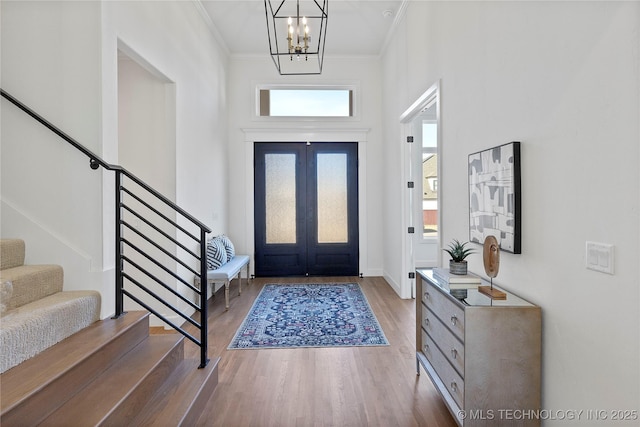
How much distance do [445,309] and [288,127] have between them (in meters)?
4.49

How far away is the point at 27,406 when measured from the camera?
4.46 ft

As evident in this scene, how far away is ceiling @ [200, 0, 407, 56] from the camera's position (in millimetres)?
4336

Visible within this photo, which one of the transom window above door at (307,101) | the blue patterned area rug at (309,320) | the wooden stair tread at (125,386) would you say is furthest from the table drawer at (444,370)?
the transom window above door at (307,101)

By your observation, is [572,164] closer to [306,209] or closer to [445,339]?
[445,339]

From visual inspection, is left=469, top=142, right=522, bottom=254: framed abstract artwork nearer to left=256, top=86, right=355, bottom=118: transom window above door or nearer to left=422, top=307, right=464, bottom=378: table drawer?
left=422, top=307, right=464, bottom=378: table drawer

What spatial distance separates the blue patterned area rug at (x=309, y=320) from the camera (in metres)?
3.22

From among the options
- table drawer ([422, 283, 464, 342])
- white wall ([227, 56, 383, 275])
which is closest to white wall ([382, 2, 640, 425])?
table drawer ([422, 283, 464, 342])

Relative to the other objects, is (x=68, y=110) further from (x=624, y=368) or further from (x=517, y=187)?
(x=624, y=368)

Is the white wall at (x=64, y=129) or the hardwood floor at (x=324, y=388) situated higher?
the white wall at (x=64, y=129)

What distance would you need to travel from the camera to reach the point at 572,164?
5.01 ft

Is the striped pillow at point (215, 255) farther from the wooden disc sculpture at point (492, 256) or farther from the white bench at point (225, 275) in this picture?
the wooden disc sculpture at point (492, 256)

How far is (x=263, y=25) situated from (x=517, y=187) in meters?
4.30

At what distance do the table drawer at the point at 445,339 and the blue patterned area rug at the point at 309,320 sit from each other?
96 centimetres

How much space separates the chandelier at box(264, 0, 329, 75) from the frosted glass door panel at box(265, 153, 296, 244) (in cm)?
144
